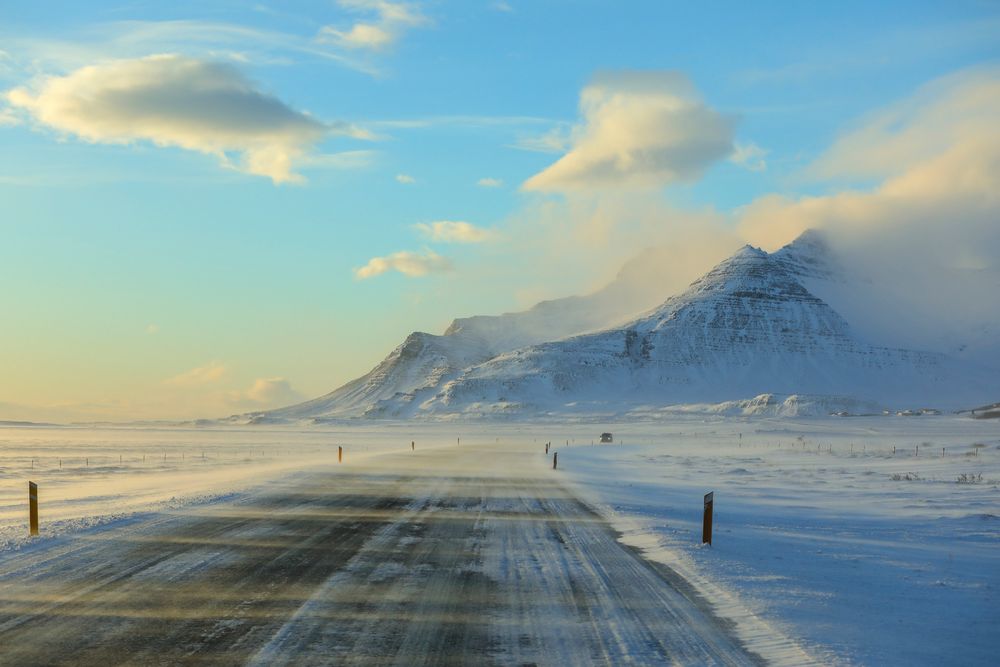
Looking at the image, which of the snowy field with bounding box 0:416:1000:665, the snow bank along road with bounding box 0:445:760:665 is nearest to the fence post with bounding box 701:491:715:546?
the snowy field with bounding box 0:416:1000:665

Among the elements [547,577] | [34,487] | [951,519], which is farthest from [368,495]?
[951,519]

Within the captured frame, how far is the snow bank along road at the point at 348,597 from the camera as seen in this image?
302 inches

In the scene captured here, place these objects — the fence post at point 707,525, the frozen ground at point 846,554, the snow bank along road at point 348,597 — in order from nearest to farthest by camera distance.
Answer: the snow bank along road at point 348,597 < the frozen ground at point 846,554 < the fence post at point 707,525

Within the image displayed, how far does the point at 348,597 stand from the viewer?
9.85 metres

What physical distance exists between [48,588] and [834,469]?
32.8m

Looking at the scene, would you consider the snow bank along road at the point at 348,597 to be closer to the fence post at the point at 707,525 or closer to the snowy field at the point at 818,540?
the snowy field at the point at 818,540

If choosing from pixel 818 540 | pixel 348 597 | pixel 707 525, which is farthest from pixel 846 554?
pixel 348 597

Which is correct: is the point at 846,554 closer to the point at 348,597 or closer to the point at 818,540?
the point at 818,540

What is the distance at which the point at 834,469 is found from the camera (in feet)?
120

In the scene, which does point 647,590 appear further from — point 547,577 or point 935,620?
point 935,620

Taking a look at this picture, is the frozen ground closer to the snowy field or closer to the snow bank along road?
the snowy field

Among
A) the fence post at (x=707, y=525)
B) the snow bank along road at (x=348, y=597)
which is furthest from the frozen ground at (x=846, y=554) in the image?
the snow bank along road at (x=348, y=597)

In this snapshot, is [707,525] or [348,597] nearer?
[348,597]

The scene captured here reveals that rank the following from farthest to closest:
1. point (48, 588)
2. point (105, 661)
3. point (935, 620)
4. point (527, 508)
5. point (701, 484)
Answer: point (701, 484)
point (527, 508)
point (48, 588)
point (935, 620)
point (105, 661)
